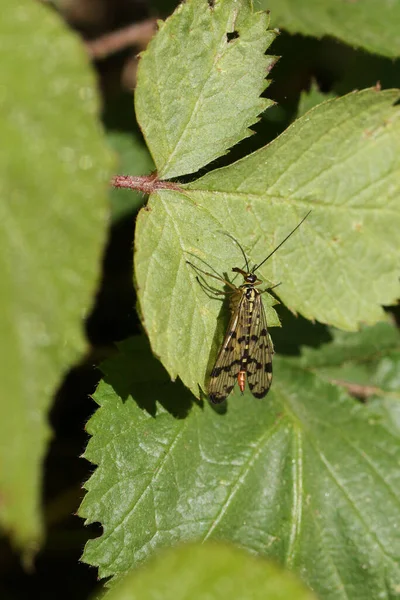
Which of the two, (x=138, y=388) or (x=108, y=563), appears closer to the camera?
(x=108, y=563)

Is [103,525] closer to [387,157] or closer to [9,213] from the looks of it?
[9,213]

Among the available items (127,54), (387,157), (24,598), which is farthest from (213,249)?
(127,54)

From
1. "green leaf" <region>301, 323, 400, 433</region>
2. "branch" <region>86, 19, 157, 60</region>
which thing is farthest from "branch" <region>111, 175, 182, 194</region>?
"branch" <region>86, 19, 157, 60</region>

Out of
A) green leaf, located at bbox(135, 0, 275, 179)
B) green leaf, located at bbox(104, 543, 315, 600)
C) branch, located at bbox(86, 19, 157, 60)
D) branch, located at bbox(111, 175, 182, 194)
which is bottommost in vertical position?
green leaf, located at bbox(104, 543, 315, 600)

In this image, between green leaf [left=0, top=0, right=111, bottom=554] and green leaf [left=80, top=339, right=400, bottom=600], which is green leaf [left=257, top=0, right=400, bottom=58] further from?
green leaf [left=0, top=0, right=111, bottom=554]

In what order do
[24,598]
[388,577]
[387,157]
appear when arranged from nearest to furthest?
[387,157] → [388,577] → [24,598]

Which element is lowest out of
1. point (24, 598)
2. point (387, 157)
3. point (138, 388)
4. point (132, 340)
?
point (24, 598)

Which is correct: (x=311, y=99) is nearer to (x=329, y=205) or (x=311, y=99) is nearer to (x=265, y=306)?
(x=329, y=205)

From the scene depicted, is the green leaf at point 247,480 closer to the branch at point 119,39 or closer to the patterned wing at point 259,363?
the patterned wing at point 259,363
